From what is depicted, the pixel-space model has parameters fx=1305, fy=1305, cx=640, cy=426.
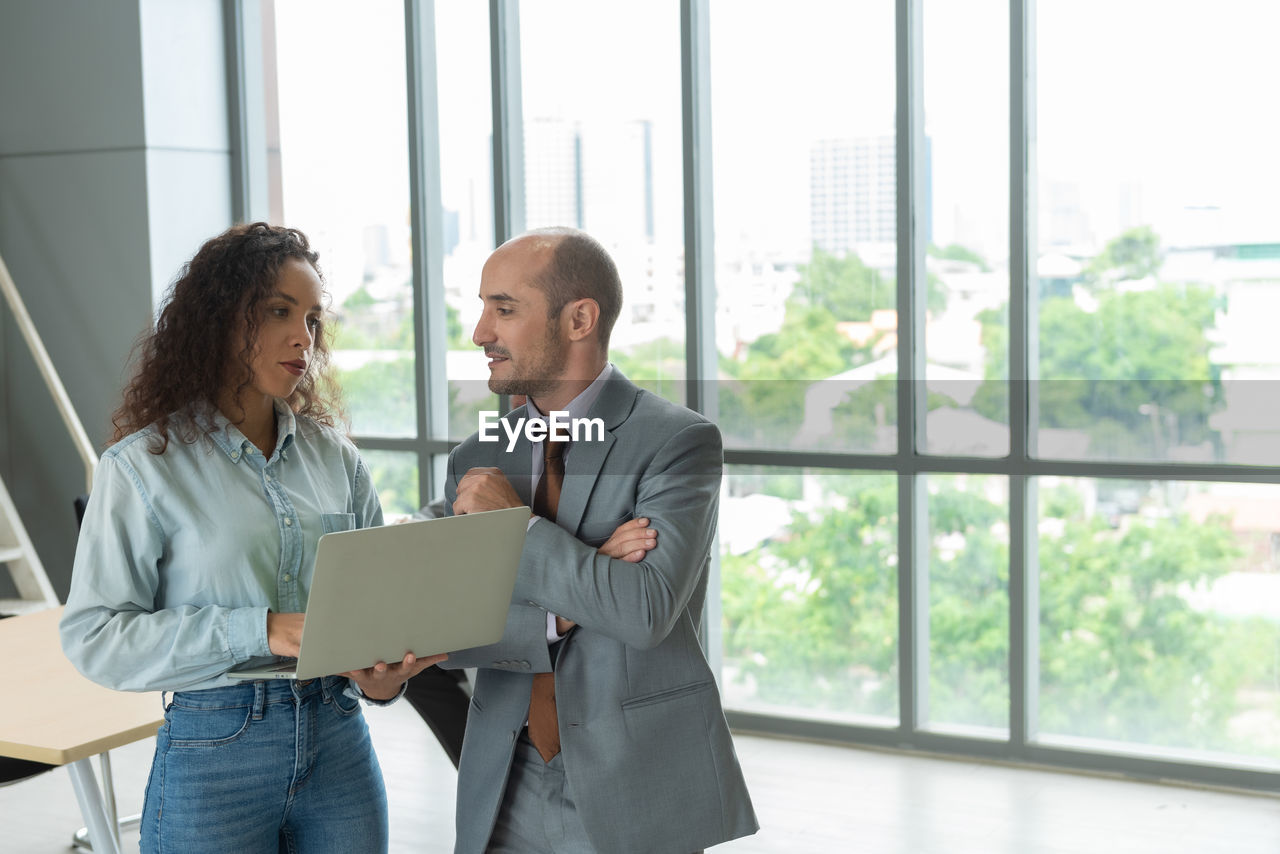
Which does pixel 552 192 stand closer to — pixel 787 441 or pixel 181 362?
pixel 787 441

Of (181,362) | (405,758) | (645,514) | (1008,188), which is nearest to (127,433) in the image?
(181,362)

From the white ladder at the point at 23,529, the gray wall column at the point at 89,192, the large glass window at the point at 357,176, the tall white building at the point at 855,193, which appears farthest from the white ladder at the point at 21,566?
the tall white building at the point at 855,193

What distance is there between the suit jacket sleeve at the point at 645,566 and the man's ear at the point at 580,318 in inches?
7.8

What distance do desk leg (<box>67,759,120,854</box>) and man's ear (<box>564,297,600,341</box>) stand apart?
143 centimetres

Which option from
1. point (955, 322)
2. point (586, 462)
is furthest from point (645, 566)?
point (955, 322)

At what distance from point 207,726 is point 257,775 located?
9 cm

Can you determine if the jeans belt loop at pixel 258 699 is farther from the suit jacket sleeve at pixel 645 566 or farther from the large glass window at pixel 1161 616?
the large glass window at pixel 1161 616

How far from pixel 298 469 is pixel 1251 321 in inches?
124

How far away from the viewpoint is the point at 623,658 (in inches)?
71.0

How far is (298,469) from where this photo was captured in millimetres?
1916

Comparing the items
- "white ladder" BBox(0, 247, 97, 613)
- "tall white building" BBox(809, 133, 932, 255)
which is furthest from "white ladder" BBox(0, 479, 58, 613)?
"tall white building" BBox(809, 133, 932, 255)

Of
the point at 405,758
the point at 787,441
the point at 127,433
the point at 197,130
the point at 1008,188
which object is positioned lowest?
the point at 405,758

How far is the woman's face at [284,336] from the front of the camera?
6.09 feet

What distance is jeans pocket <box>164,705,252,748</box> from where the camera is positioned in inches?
69.0
